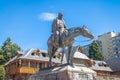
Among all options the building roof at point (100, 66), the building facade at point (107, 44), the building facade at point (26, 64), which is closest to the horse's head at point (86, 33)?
the building facade at point (26, 64)

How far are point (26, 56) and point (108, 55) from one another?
6407cm

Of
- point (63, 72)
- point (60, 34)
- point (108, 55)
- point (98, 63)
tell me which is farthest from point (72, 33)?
point (108, 55)

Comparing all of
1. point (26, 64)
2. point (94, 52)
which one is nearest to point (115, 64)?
point (94, 52)

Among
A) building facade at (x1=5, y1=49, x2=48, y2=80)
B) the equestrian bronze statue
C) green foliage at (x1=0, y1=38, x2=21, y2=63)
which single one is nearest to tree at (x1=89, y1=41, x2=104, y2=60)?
building facade at (x1=5, y1=49, x2=48, y2=80)

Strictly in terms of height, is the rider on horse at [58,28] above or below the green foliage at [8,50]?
below

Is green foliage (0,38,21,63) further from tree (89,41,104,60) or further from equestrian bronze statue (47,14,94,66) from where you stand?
equestrian bronze statue (47,14,94,66)

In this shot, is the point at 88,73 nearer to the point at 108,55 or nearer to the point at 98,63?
the point at 98,63

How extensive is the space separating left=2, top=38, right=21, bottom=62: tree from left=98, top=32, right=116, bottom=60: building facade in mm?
56508

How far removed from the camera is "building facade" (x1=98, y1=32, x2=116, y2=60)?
10188 cm

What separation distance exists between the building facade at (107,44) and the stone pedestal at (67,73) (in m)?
89.1

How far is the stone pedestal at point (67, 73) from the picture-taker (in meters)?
13.1

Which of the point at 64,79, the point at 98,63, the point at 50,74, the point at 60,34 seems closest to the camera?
the point at 64,79

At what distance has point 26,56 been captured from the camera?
45.2 metres

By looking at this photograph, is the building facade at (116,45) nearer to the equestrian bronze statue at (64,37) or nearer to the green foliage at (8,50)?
the green foliage at (8,50)
